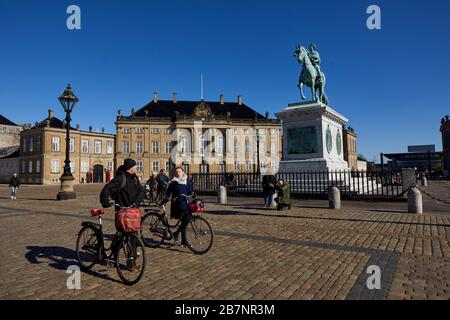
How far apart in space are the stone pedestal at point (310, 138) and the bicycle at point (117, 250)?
12223 mm

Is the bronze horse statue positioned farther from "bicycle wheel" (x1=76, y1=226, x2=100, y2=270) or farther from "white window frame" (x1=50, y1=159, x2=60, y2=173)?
"white window frame" (x1=50, y1=159, x2=60, y2=173)

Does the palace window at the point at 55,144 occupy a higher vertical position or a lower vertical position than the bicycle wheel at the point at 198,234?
higher

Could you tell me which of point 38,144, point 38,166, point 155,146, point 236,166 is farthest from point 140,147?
point 236,166

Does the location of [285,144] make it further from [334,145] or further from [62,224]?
[62,224]

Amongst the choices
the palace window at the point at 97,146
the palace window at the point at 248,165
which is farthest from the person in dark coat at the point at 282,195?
the palace window at the point at 97,146

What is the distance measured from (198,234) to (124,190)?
206 centimetres

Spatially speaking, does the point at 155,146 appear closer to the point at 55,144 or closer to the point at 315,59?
the point at 55,144

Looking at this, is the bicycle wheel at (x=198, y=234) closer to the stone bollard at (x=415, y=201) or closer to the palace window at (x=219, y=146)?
the stone bollard at (x=415, y=201)

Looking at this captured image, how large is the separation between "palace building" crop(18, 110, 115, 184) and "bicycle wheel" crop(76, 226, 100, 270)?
43.4m

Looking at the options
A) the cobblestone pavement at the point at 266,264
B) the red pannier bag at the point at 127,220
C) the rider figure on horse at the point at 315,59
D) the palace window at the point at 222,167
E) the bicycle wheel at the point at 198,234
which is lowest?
the cobblestone pavement at the point at 266,264

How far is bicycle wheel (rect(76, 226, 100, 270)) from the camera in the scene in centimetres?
460

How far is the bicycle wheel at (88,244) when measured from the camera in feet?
15.1

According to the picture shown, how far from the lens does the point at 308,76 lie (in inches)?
668
